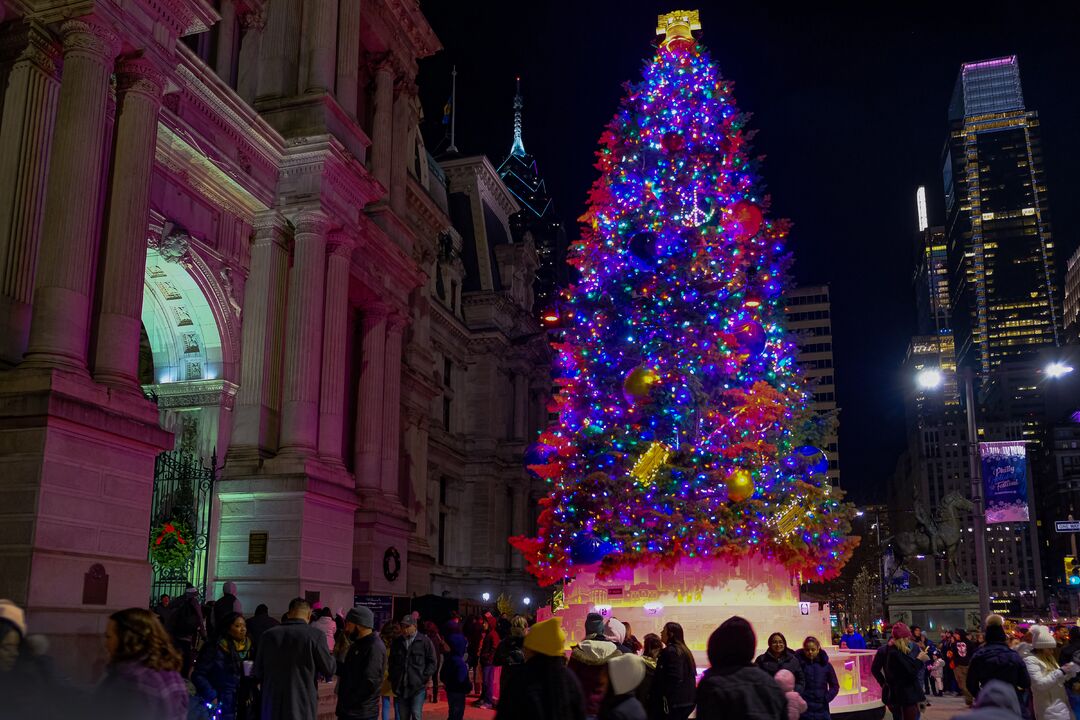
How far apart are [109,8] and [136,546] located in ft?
27.6

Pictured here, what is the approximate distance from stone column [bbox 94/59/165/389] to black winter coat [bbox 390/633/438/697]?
617 centimetres

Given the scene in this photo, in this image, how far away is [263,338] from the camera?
22.2 meters

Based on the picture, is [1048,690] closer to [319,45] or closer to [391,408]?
[391,408]

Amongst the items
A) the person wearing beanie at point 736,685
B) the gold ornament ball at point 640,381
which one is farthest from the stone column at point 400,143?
the person wearing beanie at point 736,685

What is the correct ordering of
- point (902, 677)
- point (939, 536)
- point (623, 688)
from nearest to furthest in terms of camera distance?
point (623, 688)
point (902, 677)
point (939, 536)

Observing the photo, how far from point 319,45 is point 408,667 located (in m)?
16.5

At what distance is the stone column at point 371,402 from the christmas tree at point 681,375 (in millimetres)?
6977

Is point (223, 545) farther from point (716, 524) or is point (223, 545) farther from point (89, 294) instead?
point (716, 524)

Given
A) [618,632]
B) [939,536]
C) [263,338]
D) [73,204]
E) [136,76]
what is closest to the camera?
[618,632]

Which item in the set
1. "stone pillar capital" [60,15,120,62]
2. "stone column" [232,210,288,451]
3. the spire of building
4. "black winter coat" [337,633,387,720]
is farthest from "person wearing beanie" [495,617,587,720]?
the spire of building

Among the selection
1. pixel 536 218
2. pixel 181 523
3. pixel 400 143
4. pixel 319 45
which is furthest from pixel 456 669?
pixel 536 218

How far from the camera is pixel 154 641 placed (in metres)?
5.57

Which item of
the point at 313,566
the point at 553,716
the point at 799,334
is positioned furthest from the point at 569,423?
the point at 553,716

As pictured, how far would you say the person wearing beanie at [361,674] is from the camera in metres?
9.81
